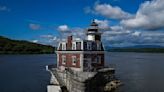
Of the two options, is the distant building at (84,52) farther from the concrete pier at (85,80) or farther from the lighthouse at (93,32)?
the concrete pier at (85,80)

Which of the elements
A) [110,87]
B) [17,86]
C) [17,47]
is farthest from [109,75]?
[17,47]

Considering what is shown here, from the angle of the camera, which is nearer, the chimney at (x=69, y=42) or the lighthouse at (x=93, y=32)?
the chimney at (x=69, y=42)

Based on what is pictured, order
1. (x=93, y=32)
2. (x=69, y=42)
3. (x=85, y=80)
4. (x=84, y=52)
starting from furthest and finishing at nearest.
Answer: (x=93, y=32)
(x=69, y=42)
(x=84, y=52)
(x=85, y=80)

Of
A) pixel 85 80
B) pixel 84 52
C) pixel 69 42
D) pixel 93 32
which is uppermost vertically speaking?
pixel 93 32

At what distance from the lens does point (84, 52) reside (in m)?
27.4

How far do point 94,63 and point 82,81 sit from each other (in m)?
5.11

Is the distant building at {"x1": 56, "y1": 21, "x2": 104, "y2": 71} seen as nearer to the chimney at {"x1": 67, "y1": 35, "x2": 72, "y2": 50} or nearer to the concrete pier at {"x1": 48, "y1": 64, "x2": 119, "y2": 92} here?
the chimney at {"x1": 67, "y1": 35, "x2": 72, "y2": 50}

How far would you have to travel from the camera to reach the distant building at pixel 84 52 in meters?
27.6

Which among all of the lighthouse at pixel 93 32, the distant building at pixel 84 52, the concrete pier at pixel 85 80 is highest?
the lighthouse at pixel 93 32

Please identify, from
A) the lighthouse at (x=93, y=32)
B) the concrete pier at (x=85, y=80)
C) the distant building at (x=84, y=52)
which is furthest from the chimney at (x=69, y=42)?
the concrete pier at (x=85, y=80)

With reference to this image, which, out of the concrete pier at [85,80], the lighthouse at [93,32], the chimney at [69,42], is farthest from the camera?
the lighthouse at [93,32]

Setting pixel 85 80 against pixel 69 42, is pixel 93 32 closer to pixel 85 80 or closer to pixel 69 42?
pixel 69 42

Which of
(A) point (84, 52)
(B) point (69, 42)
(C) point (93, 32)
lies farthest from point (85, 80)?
(C) point (93, 32)

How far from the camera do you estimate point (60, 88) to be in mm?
26500
